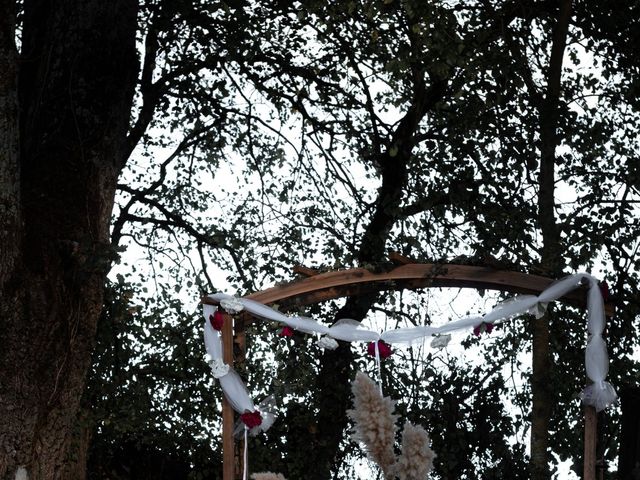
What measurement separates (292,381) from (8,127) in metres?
3.32

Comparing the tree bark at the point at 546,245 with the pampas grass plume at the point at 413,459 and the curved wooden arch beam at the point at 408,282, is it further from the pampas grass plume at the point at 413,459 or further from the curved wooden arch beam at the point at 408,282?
the pampas grass plume at the point at 413,459

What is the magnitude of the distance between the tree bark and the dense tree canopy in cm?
2

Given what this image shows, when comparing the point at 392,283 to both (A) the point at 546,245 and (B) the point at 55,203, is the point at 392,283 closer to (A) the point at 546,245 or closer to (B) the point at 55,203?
(A) the point at 546,245

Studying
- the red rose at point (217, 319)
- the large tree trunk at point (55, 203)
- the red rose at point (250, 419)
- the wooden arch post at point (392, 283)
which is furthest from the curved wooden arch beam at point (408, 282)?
the large tree trunk at point (55, 203)

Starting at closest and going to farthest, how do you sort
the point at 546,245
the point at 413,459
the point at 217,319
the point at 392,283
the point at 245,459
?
the point at 413,459 → the point at 245,459 → the point at 217,319 → the point at 392,283 → the point at 546,245

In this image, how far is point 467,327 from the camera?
689 cm

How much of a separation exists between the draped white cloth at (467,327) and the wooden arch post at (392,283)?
0.09 meters

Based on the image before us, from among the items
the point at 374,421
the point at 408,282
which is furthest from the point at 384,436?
the point at 408,282

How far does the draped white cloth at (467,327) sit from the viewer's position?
260 inches

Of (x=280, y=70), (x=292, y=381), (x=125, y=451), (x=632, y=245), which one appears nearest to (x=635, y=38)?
(x=632, y=245)

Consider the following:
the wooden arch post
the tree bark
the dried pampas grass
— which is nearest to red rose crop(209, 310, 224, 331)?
the wooden arch post

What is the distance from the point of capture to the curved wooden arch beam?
674 cm

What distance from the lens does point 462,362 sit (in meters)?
8.88

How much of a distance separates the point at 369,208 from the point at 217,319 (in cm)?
287
